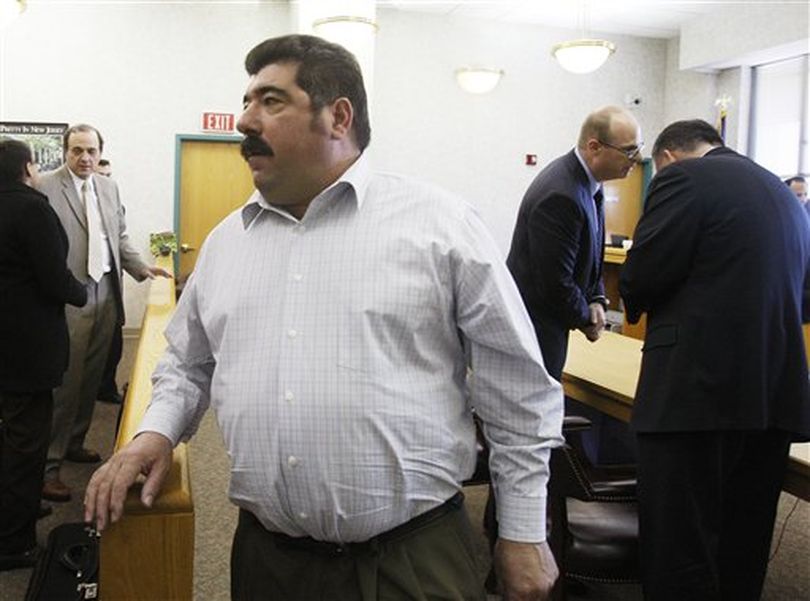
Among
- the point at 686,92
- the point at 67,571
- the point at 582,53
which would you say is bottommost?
the point at 67,571

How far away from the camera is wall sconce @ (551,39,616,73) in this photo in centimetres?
718

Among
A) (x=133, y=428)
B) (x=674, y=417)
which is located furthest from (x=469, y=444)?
(x=674, y=417)

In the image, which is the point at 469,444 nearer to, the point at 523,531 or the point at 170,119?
the point at 523,531

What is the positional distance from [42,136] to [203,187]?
1647 millimetres

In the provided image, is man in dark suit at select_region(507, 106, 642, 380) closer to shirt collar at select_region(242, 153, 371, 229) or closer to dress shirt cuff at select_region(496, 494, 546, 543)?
shirt collar at select_region(242, 153, 371, 229)

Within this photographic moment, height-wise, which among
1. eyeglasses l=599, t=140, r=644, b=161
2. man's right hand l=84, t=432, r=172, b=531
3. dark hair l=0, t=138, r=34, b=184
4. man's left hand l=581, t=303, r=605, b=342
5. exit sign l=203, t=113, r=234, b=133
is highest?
exit sign l=203, t=113, r=234, b=133

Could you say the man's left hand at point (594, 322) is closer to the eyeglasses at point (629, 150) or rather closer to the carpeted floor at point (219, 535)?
the eyeglasses at point (629, 150)

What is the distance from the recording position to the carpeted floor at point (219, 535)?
111 inches

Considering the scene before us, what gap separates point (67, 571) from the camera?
2.37 meters

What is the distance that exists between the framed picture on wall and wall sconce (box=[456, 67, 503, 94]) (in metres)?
4.16

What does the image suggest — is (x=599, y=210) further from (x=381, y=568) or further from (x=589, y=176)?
(x=381, y=568)

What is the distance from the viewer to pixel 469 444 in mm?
1354

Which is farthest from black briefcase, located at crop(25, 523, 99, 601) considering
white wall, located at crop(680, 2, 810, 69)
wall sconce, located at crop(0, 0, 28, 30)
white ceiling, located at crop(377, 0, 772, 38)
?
white wall, located at crop(680, 2, 810, 69)

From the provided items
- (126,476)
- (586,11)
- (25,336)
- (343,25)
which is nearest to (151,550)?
(126,476)
